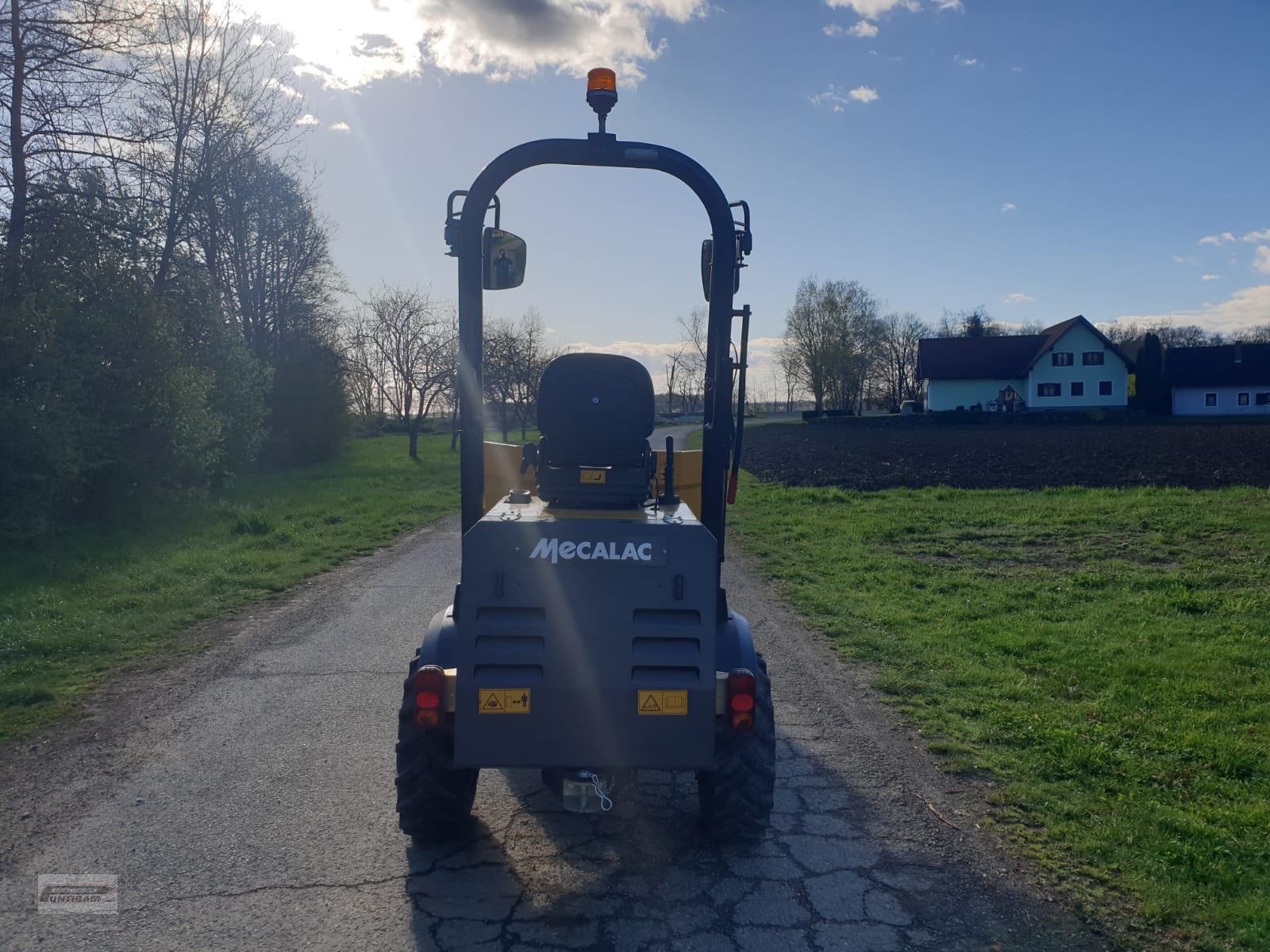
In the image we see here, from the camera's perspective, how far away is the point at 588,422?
4336mm

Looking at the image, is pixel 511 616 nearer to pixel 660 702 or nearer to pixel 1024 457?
pixel 660 702

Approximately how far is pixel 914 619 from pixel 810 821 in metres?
4.64

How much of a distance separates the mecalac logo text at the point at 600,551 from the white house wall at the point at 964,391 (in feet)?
245

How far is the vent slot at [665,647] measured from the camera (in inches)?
142

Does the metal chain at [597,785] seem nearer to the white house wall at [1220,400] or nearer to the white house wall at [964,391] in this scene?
the white house wall at [964,391]

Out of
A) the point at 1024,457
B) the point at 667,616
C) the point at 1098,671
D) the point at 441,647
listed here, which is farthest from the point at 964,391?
the point at 667,616

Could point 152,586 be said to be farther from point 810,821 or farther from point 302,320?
point 302,320

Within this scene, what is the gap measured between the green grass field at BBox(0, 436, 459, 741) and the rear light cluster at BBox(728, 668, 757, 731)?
460 centimetres

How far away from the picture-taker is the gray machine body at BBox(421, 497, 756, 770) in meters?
3.59

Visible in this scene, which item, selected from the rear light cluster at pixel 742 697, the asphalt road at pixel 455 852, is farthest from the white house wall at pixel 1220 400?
the rear light cluster at pixel 742 697

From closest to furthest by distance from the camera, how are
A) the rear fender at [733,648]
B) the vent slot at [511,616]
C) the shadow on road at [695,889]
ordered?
the shadow on road at [695,889]
the vent slot at [511,616]
the rear fender at [733,648]

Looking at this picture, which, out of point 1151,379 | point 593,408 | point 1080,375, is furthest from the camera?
point 1080,375

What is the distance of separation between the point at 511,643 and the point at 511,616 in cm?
10

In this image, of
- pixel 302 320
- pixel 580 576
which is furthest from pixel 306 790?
pixel 302 320
